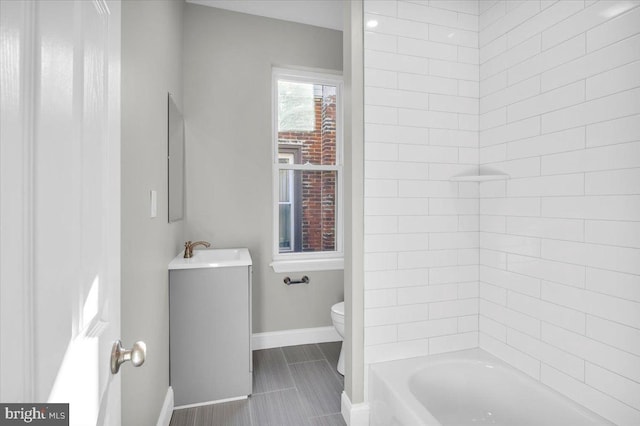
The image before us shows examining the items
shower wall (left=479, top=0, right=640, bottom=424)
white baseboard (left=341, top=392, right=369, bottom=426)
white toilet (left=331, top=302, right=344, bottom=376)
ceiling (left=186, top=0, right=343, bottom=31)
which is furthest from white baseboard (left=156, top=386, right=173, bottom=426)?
ceiling (left=186, top=0, right=343, bottom=31)

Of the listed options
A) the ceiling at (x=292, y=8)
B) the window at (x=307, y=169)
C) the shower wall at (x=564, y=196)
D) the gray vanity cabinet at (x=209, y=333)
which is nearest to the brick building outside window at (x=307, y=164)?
the window at (x=307, y=169)

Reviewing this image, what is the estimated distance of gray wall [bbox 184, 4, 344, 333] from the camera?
2.58 metres

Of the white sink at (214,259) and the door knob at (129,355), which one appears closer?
the door knob at (129,355)

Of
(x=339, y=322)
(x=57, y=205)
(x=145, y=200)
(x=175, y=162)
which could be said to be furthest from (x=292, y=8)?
(x=57, y=205)

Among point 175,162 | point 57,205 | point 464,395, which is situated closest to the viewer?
point 57,205

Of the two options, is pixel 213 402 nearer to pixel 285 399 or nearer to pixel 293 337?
pixel 285 399

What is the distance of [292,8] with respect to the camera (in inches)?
102

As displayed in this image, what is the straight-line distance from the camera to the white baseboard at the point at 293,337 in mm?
2750

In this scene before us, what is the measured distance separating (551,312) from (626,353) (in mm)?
308

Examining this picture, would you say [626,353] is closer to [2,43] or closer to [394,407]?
[394,407]

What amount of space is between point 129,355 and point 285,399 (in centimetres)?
162

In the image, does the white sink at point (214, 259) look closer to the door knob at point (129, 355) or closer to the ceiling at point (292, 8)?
the door knob at point (129, 355)

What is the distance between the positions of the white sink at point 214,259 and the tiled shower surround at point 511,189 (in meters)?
0.87

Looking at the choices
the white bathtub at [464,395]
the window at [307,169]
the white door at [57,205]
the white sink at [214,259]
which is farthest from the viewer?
the window at [307,169]
